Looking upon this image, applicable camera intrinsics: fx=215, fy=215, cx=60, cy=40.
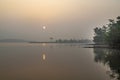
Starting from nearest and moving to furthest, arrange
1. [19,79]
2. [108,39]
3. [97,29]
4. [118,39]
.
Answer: [19,79] → [118,39] → [108,39] → [97,29]

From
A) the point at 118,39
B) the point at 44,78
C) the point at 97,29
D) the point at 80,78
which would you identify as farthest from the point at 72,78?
the point at 97,29

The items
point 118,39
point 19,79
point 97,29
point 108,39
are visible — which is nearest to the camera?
point 19,79

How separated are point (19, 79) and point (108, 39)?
233 ft

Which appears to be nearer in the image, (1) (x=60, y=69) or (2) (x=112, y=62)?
(1) (x=60, y=69)

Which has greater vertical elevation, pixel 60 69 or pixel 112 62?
pixel 112 62

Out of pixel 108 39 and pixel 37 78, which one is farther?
pixel 108 39

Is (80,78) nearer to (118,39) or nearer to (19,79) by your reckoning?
(19,79)

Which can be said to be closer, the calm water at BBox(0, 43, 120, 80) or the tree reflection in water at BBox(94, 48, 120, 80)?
the calm water at BBox(0, 43, 120, 80)

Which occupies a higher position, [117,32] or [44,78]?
[117,32]

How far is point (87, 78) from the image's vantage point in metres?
25.9

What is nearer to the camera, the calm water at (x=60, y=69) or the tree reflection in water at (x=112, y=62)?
the calm water at (x=60, y=69)

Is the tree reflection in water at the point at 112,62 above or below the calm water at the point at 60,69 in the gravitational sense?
above

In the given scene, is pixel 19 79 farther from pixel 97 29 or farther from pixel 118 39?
pixel 97 29

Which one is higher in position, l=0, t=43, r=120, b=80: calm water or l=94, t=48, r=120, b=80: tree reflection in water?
l=94, t=48, r=120, b=80: tree reflection in water
